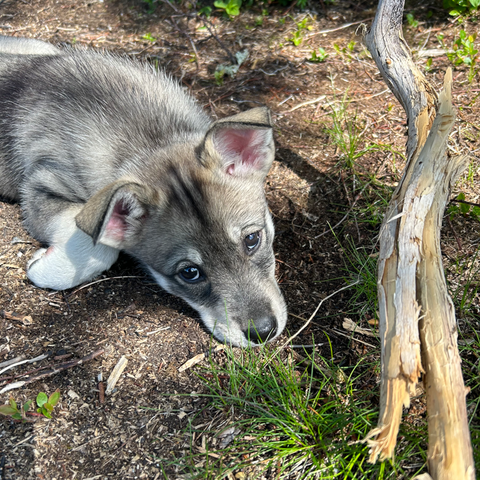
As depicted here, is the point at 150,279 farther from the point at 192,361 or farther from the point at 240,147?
the point at 240,147

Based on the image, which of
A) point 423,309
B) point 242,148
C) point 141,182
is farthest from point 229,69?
point 423,309

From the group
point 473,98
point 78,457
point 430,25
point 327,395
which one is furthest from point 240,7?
point 78,457

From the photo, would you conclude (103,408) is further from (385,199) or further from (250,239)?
(385,199)

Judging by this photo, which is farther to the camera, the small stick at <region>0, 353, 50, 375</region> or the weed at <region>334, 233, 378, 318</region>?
the weed at <region>334, 233, 378, 318</region>

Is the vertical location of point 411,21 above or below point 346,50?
above

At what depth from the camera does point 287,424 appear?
2928mm

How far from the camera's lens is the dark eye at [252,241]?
346cm

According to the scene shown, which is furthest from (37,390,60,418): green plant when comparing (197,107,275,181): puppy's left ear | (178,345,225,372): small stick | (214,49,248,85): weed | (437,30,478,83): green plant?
(437,30,478,83): green plant

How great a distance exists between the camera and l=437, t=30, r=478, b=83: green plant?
5.30 metres

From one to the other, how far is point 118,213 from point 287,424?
5.89ft

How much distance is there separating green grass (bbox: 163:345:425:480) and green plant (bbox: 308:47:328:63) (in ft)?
13.0

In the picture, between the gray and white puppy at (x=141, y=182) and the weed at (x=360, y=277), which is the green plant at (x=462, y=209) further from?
the gray and white puppy at (x=141, y=182)

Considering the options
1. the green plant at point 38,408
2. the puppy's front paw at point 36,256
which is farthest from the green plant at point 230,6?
the green plant at point 38,408

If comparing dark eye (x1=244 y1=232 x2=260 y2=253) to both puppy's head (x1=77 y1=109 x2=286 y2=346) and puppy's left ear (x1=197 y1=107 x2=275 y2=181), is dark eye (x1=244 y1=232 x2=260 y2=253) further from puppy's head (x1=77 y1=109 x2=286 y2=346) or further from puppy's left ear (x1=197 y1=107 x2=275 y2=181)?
puppy's left ear (x1=197 y1=107 x2=275 y2=181)
